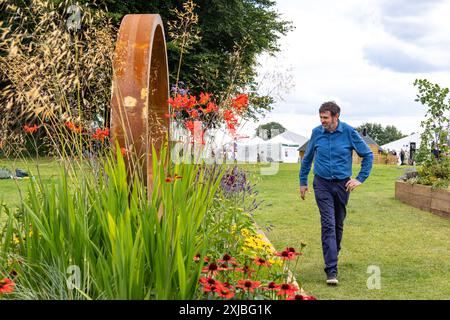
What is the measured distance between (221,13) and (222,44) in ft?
6.76

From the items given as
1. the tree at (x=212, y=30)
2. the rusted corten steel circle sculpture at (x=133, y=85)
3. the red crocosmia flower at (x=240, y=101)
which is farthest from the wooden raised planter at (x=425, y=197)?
the tree at (x=212, y=30)

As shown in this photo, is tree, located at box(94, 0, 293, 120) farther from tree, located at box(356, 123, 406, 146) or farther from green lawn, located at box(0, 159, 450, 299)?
tree, located at box(356, 123, 406, 146)

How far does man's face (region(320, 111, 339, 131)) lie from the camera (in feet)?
19.3

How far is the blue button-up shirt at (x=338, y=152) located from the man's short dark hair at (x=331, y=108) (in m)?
0.17

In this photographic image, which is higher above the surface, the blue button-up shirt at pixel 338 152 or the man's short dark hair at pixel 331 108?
the man's short dark hair at pixel 331 108

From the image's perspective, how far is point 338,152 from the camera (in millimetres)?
6000

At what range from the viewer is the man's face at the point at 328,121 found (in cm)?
589

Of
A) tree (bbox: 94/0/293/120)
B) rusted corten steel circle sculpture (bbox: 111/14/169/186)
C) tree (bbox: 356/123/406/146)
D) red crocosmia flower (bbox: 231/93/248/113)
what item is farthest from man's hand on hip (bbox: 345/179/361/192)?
tree (bbox: 356/123/406/146)

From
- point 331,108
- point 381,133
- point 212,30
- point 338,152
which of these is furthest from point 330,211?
point 381,133

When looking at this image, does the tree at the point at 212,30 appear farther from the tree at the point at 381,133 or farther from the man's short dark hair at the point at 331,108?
the tree at the point at 381,133

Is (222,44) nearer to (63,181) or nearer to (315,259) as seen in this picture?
(315,259)

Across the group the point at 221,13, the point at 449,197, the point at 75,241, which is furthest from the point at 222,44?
the point at 75,241

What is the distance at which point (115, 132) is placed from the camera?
15.9 ft
